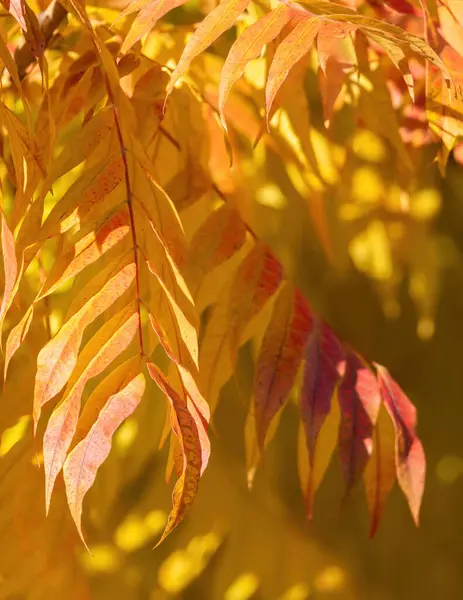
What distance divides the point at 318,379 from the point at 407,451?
0.12 m

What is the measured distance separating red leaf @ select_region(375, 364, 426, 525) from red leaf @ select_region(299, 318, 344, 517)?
0.07 m

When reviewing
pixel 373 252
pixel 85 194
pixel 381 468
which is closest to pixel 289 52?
pixel 85 194

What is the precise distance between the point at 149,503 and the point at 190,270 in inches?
18.5

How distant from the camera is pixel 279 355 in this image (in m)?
0.82

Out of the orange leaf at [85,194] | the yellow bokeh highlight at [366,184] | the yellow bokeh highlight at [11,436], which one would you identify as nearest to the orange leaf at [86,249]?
the orange leaf at [85,194]

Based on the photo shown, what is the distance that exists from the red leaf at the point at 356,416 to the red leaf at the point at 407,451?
17 mm

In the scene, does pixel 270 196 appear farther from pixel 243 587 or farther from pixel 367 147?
pixel 243 587

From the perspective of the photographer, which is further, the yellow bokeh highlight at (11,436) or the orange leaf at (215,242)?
the yellow bokeh highlight at (11,436)

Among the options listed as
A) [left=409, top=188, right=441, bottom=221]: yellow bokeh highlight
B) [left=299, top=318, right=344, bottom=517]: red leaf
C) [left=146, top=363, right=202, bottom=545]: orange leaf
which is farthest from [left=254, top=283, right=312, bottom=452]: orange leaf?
[left=409, top=188, right=441, bottom=221]: yellow bokeh highlight

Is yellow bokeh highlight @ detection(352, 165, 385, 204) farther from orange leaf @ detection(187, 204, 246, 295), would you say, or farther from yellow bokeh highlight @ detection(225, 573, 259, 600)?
yellow bokeh highlight @ detection(225, 573, 259, 600)

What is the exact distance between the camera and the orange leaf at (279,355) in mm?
791

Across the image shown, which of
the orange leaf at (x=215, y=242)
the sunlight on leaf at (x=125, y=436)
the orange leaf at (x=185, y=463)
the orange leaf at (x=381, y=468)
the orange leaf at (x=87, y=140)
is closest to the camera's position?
the orange leaf at (x=185, y=463)

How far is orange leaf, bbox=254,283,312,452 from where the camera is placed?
0.79 m

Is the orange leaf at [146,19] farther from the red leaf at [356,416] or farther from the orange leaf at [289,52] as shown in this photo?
the red leaf at [356,416]
